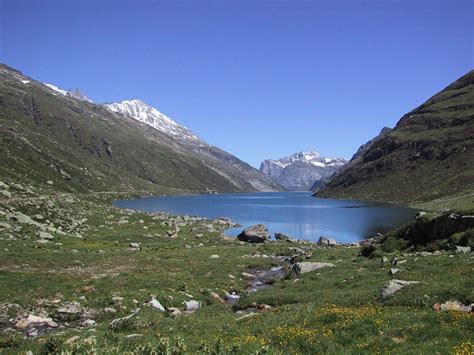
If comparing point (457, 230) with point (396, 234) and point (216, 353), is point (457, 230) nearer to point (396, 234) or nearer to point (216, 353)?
point (396, 234)

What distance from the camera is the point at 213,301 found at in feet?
107

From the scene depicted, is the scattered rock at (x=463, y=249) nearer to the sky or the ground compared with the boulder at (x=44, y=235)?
nearer to the sky

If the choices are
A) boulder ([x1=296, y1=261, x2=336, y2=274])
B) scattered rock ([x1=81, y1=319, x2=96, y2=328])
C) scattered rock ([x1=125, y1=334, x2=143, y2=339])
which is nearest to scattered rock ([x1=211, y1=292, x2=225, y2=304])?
boulder ([x1=296, y1=261, x2=336, y2=274])

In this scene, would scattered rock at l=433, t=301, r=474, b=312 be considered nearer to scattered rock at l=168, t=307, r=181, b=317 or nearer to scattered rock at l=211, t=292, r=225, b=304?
scattered rock at l=168, t=307, r=181, b=317

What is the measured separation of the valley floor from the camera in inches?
607

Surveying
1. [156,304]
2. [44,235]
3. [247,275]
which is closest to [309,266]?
[247,275]

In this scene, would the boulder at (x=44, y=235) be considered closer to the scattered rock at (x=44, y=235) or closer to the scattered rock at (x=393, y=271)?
the scattered rock at (x=44, y=235)

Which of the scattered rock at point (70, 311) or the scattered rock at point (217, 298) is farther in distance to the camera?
the scattered rock at point (217, 298)

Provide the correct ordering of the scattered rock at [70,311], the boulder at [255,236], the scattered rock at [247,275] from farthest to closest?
1. the boulder at [255,236]
2. the scattered rock at [247,275]
3. the scattered rock at [70,311]

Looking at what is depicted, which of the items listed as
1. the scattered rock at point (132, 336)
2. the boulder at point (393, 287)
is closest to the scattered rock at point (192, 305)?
the scattered rock at point (132, 336)

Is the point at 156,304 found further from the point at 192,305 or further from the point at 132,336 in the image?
the point at 132,336

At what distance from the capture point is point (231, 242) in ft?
234

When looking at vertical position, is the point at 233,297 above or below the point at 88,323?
below

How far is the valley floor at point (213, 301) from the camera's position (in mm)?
15422
